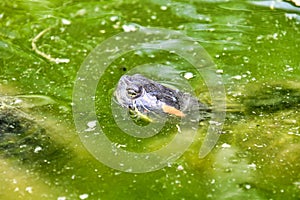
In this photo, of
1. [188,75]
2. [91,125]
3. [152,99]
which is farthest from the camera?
[188,75]

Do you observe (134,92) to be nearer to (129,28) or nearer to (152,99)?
(152,99)

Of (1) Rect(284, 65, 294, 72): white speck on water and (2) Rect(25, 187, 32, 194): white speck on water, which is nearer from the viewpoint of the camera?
(2) Rect(25, 187, 32, 194): white speck on water

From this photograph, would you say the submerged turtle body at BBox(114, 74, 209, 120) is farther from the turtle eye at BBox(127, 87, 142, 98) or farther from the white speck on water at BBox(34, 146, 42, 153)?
the white speck on water at BBox(34, 146, 42, 153)

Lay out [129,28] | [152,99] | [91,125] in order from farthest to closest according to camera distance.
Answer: [129,28] → [152,99] → [91,125]

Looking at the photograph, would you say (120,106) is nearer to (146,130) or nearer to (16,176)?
(146,130)

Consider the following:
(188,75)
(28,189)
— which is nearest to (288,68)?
(188,75)

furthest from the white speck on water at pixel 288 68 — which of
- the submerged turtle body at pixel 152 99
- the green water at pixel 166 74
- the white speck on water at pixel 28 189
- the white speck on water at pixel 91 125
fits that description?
the white speck on water at pixel 28 189

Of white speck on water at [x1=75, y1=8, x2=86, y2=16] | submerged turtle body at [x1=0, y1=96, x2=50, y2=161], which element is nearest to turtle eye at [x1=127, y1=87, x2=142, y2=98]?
submerged turtle body at [x1=0, y1=96, x2=50, y2=161]
